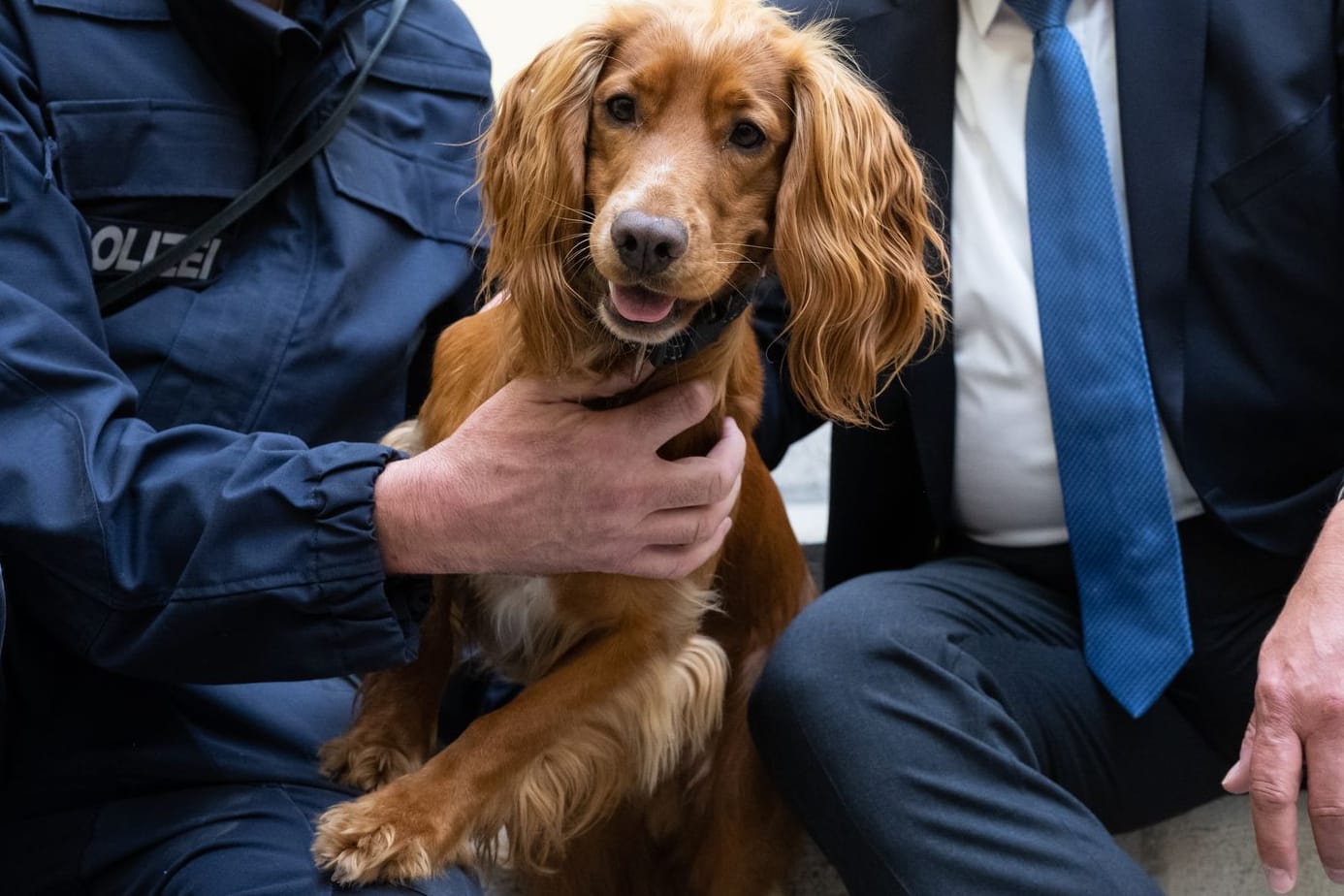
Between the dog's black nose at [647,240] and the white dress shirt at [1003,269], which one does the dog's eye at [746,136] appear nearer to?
the dog's black nose at [647,240]

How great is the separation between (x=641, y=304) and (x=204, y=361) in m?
0.64

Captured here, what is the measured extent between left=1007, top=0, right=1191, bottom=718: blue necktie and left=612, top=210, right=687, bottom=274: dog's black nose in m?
0.72

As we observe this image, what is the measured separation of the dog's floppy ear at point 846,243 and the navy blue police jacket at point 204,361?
525 millimetres

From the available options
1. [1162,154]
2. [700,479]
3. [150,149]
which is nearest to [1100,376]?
[1162,154]

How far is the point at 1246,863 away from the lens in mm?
2262

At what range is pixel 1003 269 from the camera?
6.51 feet

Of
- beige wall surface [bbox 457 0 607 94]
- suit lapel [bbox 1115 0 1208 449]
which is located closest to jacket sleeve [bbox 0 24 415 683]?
suit lapel [bbox 1115 0 1208 449]

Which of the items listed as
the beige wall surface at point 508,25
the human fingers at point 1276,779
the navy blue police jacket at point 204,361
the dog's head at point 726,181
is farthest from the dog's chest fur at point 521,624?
the beige wall surface at point 508,25

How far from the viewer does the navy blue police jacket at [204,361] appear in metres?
1.54

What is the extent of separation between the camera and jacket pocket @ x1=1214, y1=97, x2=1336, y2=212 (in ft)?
6.03

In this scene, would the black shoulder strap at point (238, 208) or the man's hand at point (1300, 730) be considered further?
the black shoulder strap at point (238, 208)

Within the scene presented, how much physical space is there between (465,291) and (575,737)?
717 mm

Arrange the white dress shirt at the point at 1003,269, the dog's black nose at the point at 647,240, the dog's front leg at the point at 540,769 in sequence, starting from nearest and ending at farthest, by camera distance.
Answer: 1. the dog's black nose at the point at 647,240
2. the dog's front leg at the point at 540,769
3. the white dress shirt at the point at 1003,269

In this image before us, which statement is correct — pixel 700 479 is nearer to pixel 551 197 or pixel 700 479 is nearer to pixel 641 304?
pixel 641 304
